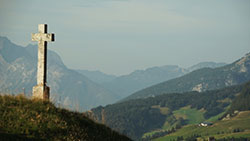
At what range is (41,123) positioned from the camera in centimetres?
1997

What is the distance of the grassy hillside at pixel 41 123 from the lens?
61.6ft

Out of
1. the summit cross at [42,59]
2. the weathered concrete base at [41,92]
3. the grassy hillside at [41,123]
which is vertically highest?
the summit cross at [42,59]

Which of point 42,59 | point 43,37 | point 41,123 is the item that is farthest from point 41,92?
point 41,123

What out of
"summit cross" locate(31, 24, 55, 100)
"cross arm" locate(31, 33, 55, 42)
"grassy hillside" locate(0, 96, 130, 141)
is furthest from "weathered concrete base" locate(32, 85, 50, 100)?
"cross arm" locate(31, 33, 55, 42)

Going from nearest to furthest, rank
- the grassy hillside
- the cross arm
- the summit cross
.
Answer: the grassy hillside → the summit cross → the cross arm

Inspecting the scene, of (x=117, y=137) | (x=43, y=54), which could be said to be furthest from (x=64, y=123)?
(x=43, y=54)

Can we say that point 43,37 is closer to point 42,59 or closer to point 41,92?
point 42,59

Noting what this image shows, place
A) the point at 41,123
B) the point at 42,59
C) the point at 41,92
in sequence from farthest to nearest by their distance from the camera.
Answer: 1. the point at 42,59
2. the point at 41,92
3. the point at 41,123

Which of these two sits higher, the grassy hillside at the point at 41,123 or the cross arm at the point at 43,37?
the cross arm at the point at 43,37

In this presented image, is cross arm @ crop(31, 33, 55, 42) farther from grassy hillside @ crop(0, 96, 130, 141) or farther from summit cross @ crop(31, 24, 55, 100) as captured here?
grassy hillside @ crop(0, 96, 130, 141)

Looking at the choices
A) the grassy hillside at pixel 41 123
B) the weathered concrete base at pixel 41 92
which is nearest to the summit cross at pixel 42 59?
the weathered concrete base at pixel 41 92

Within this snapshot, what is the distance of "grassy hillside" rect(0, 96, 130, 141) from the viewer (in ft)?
61.6

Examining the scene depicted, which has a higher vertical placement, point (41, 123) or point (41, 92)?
point (41, 92)

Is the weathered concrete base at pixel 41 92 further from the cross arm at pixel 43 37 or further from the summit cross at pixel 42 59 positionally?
the cross arm at pixel 43 37
